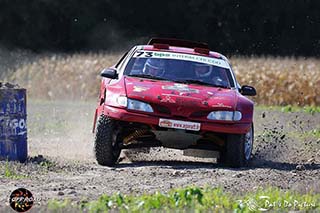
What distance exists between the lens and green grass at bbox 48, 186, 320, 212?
338 inches

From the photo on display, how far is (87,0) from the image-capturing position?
191 ft

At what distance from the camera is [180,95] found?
1298 centimetres

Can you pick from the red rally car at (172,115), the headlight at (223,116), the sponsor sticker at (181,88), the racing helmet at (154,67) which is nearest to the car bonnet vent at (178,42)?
the racing helmet at (154,67)

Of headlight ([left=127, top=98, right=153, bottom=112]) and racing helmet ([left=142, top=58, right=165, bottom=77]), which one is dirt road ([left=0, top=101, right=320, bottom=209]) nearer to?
headlight ([left=127, top=98, right=153, bottom=112])

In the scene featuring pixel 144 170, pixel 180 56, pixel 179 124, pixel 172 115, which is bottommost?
pixel 144 170

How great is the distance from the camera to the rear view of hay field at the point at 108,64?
1281 inches

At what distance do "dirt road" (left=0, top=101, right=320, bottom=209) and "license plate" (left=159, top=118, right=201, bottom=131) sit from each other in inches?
20.7

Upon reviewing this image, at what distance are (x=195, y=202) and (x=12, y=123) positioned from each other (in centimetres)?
474

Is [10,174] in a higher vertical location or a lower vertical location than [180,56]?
lower

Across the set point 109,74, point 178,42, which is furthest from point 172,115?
point 178,42

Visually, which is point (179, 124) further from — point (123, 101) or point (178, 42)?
point (178, 42)

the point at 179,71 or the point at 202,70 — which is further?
the point at 202,70

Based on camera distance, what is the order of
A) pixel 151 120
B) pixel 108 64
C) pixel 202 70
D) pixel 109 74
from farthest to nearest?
pixel 108 64 → pixel 202 70 → pixel 109 74 → pixel 151 120

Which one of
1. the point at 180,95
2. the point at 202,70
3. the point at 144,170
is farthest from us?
the point at 202,70
